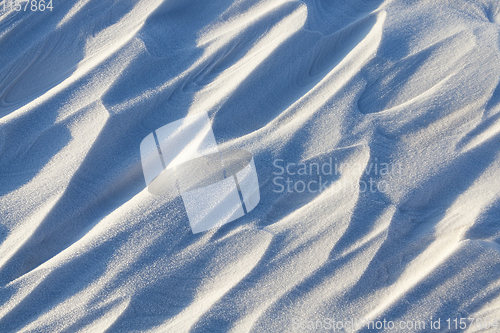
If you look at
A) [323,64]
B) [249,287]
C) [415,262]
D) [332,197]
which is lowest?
[415,262]

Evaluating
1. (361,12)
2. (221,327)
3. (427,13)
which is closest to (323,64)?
(361,12)

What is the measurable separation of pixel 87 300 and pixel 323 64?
1.13 m

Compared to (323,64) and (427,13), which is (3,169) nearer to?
(323,64)

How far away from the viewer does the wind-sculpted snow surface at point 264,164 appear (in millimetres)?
1111

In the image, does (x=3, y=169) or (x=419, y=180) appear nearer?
(x=419, y=180)

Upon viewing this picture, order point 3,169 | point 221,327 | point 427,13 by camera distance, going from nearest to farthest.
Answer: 1. point 221,327
2. point 3,169
3. point 427,13

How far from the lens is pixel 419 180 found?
1.21m

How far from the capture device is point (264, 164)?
125 centimetres

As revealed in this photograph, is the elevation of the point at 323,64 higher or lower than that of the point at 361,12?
lower

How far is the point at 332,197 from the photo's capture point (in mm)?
1200

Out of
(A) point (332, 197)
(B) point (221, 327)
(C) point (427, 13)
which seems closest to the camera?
(B) point (221, 327)

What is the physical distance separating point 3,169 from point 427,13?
165cm

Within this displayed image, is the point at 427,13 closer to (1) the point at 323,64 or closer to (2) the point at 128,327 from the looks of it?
(1) the point at 323,64

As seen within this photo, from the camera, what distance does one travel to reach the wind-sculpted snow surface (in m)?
1.11
